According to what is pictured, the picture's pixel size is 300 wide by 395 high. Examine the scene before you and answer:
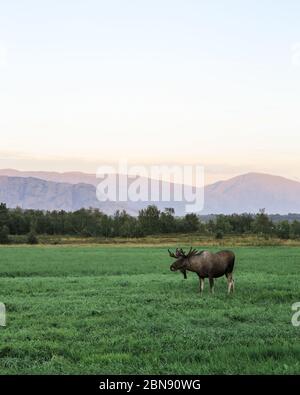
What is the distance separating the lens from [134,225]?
13400cm

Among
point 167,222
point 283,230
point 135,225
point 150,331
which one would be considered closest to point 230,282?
point 150,331

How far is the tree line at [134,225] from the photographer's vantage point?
430ft

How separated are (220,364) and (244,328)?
152 inches

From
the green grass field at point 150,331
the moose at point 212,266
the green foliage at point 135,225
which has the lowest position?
the green grass field at point 150,331

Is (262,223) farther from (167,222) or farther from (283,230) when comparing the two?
(167,222)

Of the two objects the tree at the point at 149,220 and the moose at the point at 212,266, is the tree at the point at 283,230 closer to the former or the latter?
the tree at the point at 149,220

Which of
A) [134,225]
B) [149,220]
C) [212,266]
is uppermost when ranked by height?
[149,220]

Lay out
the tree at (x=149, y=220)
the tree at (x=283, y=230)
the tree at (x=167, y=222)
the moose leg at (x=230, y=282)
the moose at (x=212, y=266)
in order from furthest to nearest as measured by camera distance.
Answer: the tree at (x=167, y=222) < the tree at (x=149, y=220) < the tree at (x=283, y=230) < the moose at (x=212, y=266) < the moose leg at (x=230, y=282)

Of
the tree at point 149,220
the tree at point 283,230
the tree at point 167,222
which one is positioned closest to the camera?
the tree at point 283,230

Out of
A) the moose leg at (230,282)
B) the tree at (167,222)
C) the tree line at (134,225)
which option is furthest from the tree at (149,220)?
the moose leg at (230,282)

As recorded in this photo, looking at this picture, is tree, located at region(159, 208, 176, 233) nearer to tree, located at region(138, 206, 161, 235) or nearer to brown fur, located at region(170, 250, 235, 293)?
tree, located at region(138, 206, 161, 235)

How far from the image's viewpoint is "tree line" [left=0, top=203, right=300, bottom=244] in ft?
430
